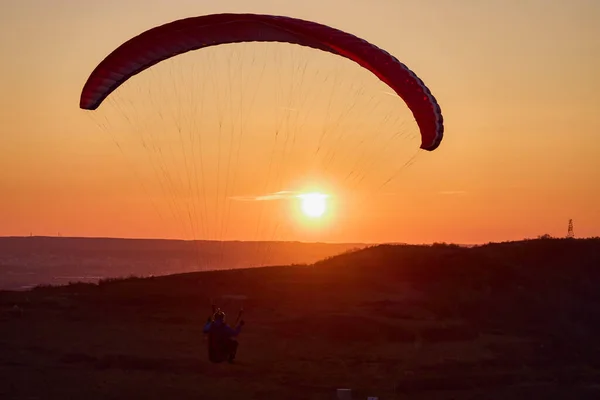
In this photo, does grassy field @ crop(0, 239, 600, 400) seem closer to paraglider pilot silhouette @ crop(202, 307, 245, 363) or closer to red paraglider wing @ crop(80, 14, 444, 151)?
paraglider pilot silhouette @ crop(202, 307, 245, 363)

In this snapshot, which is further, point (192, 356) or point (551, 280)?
point (551, 280)

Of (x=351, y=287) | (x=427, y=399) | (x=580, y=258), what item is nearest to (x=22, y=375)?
(x=427, y=399)

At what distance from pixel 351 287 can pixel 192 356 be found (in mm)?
14059

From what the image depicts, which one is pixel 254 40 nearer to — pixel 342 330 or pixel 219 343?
pixel 219 343

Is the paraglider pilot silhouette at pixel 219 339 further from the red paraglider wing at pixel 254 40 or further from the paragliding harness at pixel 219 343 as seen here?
the red paraglider wing at pixel 254 40

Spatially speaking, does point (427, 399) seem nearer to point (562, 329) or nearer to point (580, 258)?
point (562, 329)

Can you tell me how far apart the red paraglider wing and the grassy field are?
23.7 feet

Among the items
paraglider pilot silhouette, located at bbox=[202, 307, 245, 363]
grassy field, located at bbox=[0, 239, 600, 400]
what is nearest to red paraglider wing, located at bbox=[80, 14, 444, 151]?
paraglider pilot silhouette, located at bbox=[202, 307, 245, 363]

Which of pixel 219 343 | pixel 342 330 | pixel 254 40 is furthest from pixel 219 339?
pixel 342 330

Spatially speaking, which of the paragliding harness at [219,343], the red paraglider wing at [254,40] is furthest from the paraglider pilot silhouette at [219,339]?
the red paraglider wing at [254,40]

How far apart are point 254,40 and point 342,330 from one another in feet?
40.8

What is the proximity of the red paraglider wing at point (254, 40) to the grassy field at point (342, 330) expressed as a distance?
285 inches

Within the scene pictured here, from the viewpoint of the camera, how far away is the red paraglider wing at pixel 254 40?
68.5 ft

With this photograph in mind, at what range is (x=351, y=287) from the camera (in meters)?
39.8
